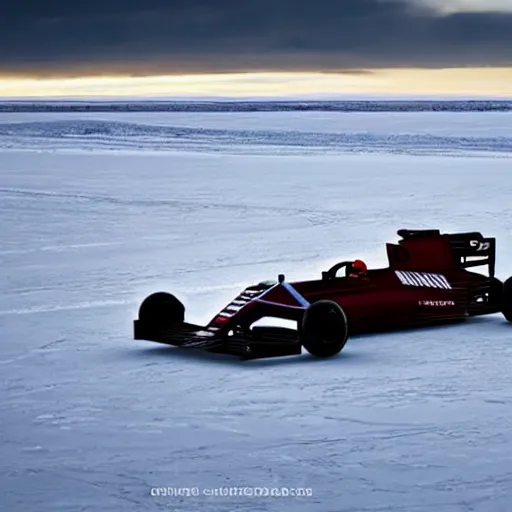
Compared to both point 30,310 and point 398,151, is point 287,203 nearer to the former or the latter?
point 30,310

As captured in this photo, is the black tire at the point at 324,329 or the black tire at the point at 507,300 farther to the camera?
the black tire at the point at 507,300

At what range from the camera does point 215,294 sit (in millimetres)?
12266

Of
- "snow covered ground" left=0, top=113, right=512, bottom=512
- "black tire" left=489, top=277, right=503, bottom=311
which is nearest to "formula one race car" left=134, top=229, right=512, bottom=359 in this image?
"black tire" left=489, top=277, right=503, bottom=311

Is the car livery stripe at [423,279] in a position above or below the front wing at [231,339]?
above

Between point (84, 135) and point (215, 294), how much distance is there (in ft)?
155

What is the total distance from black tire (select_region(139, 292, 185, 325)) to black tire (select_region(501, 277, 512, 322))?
2498 mm

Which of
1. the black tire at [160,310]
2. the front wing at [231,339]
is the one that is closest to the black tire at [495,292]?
the front wing at [231,339]

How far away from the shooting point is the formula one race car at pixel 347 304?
9.23 metres

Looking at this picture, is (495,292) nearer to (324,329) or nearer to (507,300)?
(507,300)

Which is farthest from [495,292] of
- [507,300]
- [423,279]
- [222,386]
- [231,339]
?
[222,386]

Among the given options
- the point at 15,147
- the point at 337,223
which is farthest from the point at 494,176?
the point at 15,147

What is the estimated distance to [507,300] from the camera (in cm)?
1073

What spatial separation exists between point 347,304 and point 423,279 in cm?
79

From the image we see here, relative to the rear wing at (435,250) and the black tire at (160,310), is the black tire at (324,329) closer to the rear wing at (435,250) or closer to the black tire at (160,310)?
the black tire at (160,310)
